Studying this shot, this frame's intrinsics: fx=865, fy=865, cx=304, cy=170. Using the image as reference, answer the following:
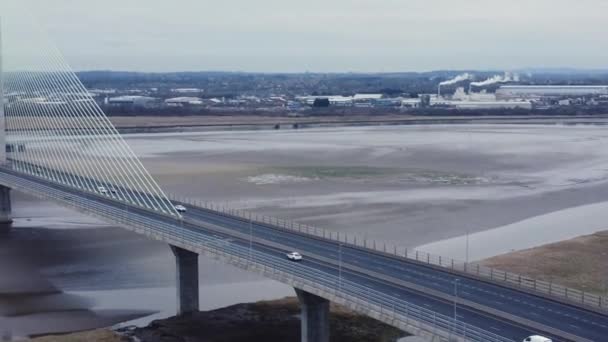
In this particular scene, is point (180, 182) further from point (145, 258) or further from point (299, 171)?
point (145, 258)

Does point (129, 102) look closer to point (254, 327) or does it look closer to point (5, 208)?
point (5, 208)

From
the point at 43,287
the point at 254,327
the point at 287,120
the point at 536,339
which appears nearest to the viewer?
the point at 536,339

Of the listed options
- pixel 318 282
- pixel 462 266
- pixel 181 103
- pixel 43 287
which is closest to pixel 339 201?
pixel 462 266

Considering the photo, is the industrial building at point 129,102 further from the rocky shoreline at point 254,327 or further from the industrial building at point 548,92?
the rocky shoreline at point 254,327

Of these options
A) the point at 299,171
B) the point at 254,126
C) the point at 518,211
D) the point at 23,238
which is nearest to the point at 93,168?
the point at 299,171

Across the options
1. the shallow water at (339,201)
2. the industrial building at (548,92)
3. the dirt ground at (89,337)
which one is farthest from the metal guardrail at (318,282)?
the industrial building at (548,92)

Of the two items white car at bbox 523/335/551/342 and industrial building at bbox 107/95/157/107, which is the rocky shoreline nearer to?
white car at bbox 523/335/551/342

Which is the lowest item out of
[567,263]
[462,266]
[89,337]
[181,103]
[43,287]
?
[43,287]
